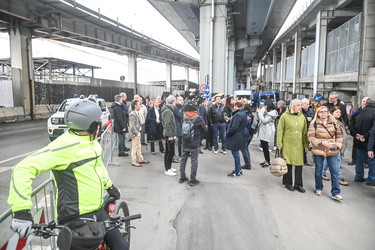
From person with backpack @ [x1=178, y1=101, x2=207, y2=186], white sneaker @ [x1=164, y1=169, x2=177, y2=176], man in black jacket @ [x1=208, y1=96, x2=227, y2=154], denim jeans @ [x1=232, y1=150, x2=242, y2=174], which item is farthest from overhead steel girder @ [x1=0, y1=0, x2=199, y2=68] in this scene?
denim jeans @ [x1=232, y1=150, x2=242, y2=174]

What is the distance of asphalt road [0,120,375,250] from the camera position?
4066 millimetres

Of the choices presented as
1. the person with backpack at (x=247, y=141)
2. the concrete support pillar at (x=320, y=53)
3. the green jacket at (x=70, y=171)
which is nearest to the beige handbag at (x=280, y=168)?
the person with backpack at (x=247, y=141)

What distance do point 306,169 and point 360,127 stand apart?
187 centimetres

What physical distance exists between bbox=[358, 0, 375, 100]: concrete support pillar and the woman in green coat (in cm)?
1224

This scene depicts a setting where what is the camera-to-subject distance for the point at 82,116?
2357 mm

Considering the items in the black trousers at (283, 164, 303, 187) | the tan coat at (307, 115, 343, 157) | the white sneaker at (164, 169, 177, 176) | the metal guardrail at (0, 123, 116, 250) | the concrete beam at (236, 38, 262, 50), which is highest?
the concrete beam at (236, 38, 262, 50)

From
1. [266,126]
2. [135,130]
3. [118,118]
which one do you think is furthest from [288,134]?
[118,118]

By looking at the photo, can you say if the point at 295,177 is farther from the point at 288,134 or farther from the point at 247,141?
the point at 247,141

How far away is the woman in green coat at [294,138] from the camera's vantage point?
6.00 metres

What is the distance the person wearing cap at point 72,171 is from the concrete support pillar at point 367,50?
17.1 metres

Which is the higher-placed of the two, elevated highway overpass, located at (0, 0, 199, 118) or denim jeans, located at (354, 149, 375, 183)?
elevated highway overpass, located at (0, 0, 199, 118)

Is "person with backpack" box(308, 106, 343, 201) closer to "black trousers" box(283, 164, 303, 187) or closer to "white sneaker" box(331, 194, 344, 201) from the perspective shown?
"white sneaker" box(331, 194, 344, 201)

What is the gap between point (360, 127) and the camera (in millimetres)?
6770

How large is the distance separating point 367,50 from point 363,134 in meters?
12.1
